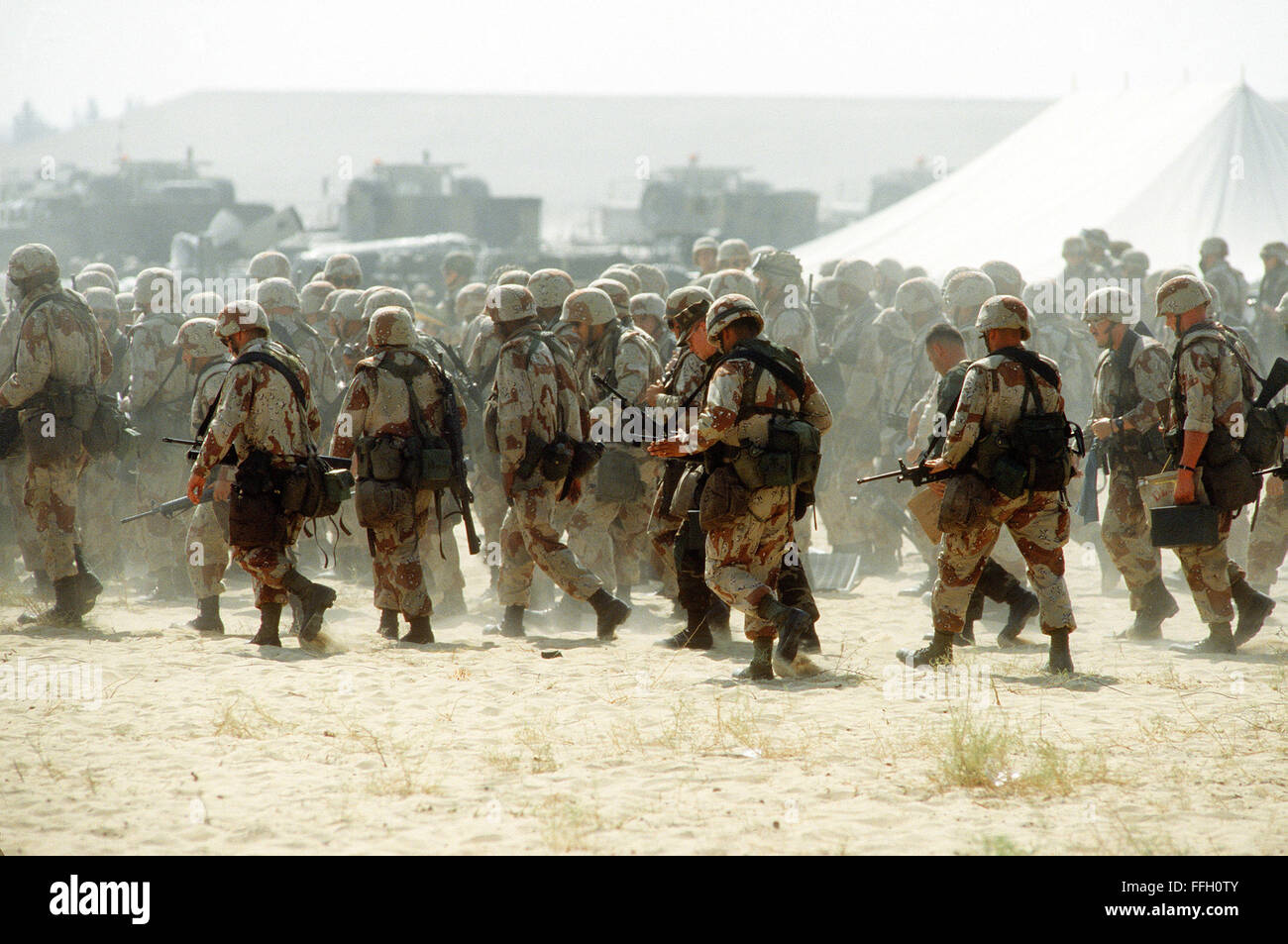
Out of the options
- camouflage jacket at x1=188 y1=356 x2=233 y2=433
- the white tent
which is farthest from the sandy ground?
the white tent

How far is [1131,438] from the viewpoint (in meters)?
7.52

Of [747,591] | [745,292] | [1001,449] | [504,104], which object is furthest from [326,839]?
[504,104]

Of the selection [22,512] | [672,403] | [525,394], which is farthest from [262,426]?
[22,512]

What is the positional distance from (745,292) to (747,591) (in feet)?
11.5

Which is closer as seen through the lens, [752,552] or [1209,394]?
[752,552]

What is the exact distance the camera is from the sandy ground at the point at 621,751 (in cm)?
451

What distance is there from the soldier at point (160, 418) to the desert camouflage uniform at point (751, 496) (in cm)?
421

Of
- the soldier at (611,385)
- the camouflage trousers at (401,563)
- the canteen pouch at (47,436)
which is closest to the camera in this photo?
the camouflage trousers at (401,563)

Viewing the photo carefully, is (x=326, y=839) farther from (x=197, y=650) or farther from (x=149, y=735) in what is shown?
(x=197, y=650)

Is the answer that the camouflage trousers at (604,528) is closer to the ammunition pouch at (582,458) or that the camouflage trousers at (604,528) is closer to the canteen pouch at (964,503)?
the ammunition pouch at (582,458)

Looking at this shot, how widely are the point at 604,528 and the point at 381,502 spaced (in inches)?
66.9

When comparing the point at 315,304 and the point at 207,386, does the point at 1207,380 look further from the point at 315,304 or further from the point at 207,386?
the point at 315,304

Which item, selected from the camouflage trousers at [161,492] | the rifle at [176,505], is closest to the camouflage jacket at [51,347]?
the rifle at [176,505]

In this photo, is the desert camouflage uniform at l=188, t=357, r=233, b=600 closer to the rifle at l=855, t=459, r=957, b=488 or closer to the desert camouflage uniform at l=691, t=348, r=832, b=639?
the desert camouflage uniform at l=691, t=348, r=832, b=639
